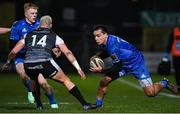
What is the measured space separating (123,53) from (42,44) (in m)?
1.70

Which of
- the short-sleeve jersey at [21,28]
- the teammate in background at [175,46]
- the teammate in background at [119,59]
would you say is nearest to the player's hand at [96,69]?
the teammate in background at [119,59]

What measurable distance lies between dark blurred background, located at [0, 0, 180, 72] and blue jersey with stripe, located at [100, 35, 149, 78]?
1662cm

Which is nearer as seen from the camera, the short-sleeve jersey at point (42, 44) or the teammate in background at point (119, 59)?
the short-sleeve jersey at point (42, 44)

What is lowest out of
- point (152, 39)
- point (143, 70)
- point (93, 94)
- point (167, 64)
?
point (152, 39)

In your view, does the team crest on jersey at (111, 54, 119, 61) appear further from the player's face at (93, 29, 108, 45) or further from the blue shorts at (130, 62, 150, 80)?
the blue shorts at (130, 62, 150, 80)

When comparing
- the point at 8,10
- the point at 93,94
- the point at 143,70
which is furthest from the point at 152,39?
the point at 143,70

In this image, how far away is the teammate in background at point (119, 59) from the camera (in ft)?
49.6

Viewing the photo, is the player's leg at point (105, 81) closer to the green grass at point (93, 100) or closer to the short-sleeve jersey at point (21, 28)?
the green grass at point (93, 100)

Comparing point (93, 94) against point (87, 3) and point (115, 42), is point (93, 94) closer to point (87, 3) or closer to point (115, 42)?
point (115, 42)

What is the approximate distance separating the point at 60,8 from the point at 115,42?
79.9ft

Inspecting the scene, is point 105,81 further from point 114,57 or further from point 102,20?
point 102,20

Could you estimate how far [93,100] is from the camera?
18984mm

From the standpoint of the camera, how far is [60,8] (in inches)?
1549

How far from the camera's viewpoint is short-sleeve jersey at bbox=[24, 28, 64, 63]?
48.9ft
